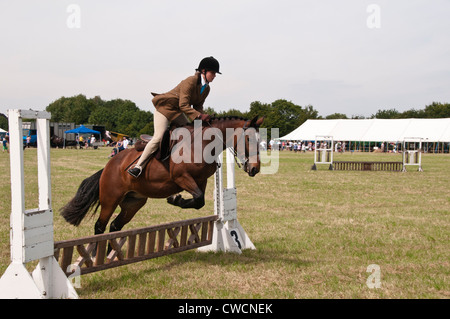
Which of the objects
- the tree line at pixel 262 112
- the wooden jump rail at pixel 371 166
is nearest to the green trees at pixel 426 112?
the tree line at pixel 262 112

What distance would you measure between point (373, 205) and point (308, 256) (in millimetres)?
5422

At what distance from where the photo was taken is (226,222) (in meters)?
6.19

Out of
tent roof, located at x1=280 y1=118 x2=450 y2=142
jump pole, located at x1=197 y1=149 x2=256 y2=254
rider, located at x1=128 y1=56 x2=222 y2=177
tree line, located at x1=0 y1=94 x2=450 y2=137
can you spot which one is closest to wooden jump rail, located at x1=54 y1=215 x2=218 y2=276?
jump pole, located at x1=197 y1=149 x2=256 y2=254

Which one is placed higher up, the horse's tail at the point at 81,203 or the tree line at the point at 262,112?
the tree line at the point at 262,112

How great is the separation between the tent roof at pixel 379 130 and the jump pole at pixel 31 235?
51.2 meters

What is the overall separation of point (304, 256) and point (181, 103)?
2506 millimetres

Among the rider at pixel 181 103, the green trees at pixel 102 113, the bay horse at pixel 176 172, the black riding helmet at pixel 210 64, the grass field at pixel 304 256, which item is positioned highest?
the green trees at pixel 102 113

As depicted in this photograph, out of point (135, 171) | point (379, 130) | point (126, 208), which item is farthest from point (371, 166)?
point (379, 130)

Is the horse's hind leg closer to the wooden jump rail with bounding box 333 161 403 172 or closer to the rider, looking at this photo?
the rider

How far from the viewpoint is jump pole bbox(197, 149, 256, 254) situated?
6027 millimetres

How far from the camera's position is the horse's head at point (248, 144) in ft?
16.5

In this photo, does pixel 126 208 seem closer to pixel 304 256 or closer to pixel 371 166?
pixel 304 256

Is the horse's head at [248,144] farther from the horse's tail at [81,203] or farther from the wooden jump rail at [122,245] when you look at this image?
the horse's tail at [81,203]

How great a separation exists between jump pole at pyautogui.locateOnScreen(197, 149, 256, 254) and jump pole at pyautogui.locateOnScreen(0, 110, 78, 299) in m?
2.47
